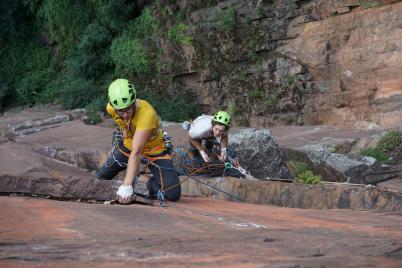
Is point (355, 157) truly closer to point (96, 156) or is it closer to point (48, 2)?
point (96, 156)

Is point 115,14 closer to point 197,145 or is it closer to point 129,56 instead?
point 129,56

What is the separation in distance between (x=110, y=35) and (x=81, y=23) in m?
2.28

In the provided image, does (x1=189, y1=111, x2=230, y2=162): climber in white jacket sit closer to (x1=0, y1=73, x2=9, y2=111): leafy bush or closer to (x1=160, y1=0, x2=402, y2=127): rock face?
(x1=160, y1=0, x2=402, y2=127): rock face

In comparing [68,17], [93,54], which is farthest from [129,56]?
[68,17]

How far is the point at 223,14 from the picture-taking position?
20.0 meters

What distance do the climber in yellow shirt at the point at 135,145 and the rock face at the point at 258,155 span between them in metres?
3.19

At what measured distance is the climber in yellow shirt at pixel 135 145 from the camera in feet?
20.3

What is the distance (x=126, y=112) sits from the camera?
20.8 feet

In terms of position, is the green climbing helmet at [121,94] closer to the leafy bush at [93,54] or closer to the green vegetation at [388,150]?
the green vegetation at [388,150]

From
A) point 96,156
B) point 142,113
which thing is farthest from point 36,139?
point 142,113

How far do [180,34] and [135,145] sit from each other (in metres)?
15.4

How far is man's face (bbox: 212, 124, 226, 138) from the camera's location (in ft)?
27.9

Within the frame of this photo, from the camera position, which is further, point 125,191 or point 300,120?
point 300,120

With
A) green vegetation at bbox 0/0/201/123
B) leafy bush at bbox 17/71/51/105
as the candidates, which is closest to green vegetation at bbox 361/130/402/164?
green vegetation at bbox 0/0/201/123
